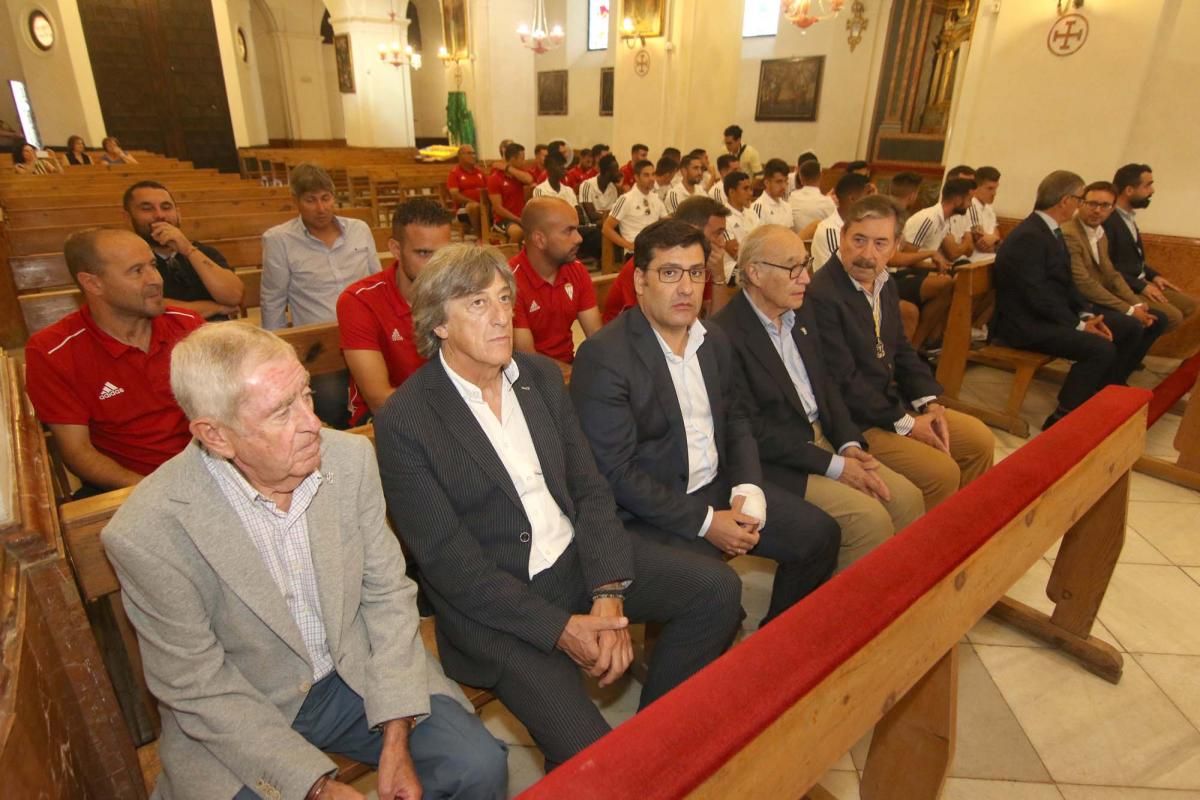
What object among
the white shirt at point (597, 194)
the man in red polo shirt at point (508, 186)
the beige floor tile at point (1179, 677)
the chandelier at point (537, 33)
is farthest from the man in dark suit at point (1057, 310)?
the chandelier at point (537, 33)

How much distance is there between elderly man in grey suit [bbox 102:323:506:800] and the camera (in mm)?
1176

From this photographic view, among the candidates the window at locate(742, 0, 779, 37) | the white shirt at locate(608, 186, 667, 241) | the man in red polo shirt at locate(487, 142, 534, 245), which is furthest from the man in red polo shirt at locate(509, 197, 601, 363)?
the window at locate(742, 0, 779, 37)

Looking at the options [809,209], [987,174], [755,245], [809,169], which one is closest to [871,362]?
[755,245]

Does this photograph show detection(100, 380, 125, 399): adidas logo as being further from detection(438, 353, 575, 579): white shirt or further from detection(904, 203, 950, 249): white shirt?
detection(904, 203, 950, 249): white shirt

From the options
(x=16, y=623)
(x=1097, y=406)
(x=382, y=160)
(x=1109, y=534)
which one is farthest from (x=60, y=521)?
(x=382, y=160)

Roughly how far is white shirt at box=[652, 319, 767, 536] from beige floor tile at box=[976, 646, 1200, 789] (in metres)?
1.01

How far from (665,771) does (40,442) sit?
1.72 meters

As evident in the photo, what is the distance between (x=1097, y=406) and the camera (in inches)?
78.6

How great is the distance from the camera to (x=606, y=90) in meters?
17.0

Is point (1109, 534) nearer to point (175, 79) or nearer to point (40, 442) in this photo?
point (40, 442)

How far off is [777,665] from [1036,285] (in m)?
3.76

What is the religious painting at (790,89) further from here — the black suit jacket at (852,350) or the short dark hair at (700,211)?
the black suit jacket at (852,350)

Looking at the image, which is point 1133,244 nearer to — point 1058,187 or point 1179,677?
point 1058,187

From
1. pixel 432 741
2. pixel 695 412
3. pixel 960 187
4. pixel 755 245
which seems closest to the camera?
pixel 432 741
